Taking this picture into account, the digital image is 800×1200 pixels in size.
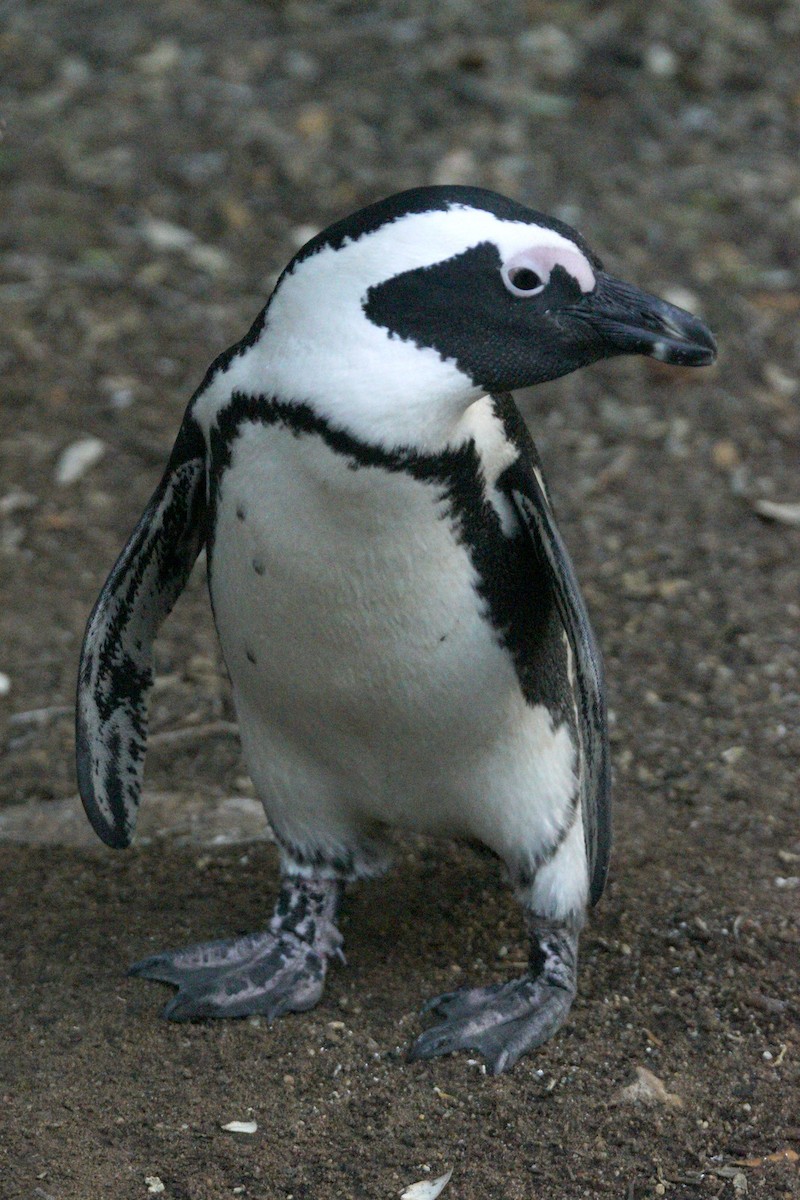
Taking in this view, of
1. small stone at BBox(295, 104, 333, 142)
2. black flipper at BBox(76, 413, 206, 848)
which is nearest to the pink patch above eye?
black flipper at BBox(76, 413, 206, 848)

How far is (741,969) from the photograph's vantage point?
2.72 metres

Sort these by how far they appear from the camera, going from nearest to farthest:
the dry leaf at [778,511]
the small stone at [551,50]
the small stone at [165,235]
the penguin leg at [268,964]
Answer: the penguin leg at [268,964] < the dry leaf at [778,511] < the small stone at [165,235] < the small stone at [551,50]

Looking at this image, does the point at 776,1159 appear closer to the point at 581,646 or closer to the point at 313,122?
the point at 581,646

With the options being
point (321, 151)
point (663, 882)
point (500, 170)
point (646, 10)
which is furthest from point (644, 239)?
point (663, 882)

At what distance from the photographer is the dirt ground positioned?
2.38 meters

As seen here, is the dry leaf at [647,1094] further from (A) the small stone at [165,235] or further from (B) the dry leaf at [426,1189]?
(A) the small stone at [165,235]

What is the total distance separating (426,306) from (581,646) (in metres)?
0.56

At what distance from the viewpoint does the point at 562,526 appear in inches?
165

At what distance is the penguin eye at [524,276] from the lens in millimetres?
2145

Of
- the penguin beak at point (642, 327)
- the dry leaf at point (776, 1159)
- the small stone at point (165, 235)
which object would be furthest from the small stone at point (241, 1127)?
the small stone at point (165, 235)

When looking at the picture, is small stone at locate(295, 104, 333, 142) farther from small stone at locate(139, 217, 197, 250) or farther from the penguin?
the penguin

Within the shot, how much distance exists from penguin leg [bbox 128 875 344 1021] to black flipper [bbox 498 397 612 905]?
498mm

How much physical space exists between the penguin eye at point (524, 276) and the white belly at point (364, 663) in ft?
0.92

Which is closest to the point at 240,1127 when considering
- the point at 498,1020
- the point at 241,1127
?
the point at 241,1127
